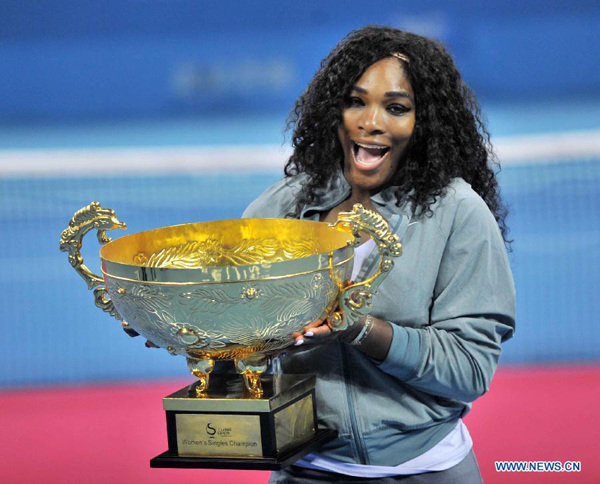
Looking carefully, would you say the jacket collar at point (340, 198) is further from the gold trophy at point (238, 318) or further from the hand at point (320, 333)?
the hand at point (320, 333)

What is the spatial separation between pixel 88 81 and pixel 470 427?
7.19 ft

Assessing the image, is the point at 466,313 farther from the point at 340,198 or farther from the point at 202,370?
the point at 202,370

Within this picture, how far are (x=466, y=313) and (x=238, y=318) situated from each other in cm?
42

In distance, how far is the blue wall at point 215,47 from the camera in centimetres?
388

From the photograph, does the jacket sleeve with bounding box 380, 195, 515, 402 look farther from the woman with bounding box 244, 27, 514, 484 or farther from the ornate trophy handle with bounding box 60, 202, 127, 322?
the ornate trophy handle with bounding box 60, 202, 127, 322

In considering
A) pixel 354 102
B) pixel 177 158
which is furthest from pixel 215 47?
pixel 354 102

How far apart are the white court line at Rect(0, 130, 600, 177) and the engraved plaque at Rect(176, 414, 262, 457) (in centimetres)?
275

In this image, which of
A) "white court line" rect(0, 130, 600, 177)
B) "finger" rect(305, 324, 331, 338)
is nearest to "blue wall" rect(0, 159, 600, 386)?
"white court line" rect(0, 130, 600, 177)

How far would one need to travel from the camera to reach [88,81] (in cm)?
423

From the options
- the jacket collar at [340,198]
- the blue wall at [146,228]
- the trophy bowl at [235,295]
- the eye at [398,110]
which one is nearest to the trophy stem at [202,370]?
the trophy bowl at [235,295]

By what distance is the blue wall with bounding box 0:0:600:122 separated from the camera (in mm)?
3879

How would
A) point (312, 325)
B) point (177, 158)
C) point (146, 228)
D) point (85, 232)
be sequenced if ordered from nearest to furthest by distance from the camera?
point (312, 325) → point (85, 232) → point (146, 228) → point (177, 158)

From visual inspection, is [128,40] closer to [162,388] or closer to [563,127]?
[162,388]

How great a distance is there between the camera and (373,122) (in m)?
1.64
